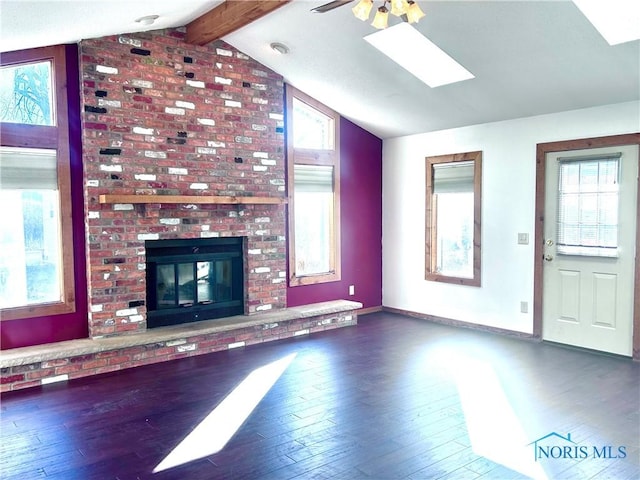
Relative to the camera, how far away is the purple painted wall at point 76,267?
4.17m

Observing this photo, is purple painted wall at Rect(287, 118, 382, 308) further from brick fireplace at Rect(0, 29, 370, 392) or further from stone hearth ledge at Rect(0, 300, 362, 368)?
brick fireplace at Rect(0, 29, 370, 392)

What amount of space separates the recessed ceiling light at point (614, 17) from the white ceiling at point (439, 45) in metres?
0.06

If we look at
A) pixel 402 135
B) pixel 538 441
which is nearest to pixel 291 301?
Result: pixel 402 135

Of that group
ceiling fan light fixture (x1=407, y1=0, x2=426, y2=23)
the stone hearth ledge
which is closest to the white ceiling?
ceiling fan light fixture (x1=407, y1=0, x2=426, y2=23)

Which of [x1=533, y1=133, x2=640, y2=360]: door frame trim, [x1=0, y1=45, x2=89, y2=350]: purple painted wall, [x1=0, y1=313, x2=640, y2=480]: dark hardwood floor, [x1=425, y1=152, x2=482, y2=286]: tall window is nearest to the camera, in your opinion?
[x1=0, y1=313, x2=640, y2=480]: dark hardwood floor

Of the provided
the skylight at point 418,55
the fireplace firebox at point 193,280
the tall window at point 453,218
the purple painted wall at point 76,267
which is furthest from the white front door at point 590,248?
the purple painted wall at point 76,267

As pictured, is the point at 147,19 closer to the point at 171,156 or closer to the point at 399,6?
the point at 171,156

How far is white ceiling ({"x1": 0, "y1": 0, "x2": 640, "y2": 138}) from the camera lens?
3.50 meters

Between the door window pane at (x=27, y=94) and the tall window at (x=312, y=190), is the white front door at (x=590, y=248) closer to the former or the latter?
the tall window at (x=312, y=190)

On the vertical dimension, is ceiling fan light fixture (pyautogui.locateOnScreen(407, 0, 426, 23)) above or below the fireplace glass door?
above

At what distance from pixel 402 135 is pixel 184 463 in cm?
473

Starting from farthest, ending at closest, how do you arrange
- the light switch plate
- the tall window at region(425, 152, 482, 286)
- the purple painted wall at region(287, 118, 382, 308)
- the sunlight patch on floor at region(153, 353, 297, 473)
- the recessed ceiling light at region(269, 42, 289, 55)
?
the purple painted wall at region(287, 118, 382, 308), the tall window at region(425, 152, 482, 286), the light switch plate, the recessed ceiling light at region(269, 42, 289, 55), the sunlight patch on floor at region(153, 353, 297, 473)

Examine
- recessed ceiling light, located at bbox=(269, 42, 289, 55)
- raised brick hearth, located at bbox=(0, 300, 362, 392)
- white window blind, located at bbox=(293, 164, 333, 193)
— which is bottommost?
raised brick hearth, located at bbox=(0, 300, 362, 392)

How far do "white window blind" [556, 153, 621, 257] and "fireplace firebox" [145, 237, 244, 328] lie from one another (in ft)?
10.8
